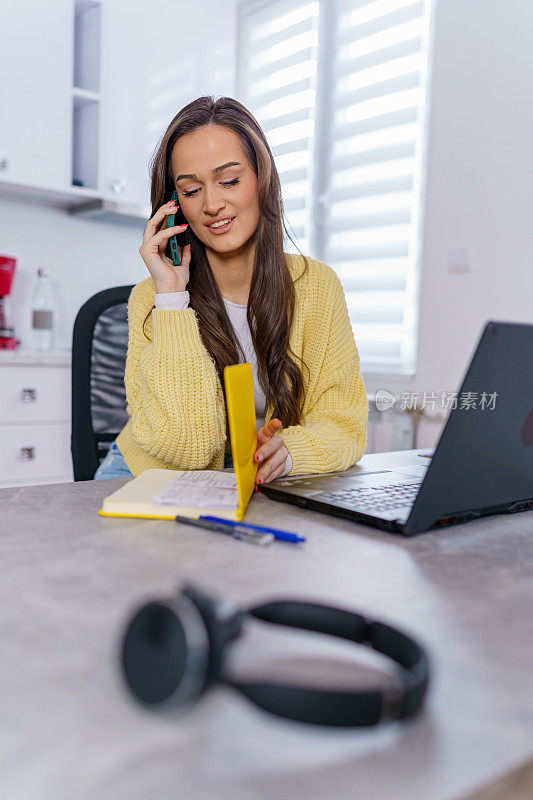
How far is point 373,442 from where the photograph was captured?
8.77 ft

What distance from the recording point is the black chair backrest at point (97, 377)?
1.40m

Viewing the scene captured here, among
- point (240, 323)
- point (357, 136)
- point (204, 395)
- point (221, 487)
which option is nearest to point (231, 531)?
point (221, 487)

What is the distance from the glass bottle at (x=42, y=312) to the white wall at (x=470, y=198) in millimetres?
45

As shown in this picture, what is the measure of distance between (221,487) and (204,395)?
36 centimetres

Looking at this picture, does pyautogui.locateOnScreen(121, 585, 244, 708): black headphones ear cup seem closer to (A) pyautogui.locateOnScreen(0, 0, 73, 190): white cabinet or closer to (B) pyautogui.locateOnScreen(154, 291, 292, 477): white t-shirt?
(B) pyautogui.locateOnScreen(154, 291, 292, 477): white t-shirt

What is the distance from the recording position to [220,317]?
1387mm

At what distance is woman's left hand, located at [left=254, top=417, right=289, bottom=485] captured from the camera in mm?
886

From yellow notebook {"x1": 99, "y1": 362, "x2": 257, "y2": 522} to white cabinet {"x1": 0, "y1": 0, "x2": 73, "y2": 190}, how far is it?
2003mm

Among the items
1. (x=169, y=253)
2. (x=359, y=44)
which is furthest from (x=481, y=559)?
(x=359, y=44)

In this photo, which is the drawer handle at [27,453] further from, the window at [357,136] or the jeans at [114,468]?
the window at [357,136]

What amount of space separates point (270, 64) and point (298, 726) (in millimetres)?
3579

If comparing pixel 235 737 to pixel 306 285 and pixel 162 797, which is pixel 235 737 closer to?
pixel 162 797

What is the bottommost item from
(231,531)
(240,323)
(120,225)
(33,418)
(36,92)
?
(33,418)

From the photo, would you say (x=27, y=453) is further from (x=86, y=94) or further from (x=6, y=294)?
(x=86, y=94)
